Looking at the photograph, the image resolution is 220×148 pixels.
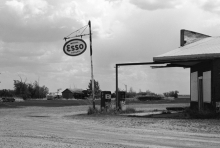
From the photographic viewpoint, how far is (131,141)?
11289 mm

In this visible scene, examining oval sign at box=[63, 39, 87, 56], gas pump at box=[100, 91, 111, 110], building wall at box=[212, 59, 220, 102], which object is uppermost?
oval sign at box=[63, 39, 87, 56]

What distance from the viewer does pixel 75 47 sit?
27484 millimetres

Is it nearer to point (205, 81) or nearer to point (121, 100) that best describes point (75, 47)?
point (121, 100)

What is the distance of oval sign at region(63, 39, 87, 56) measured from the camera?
27328 mm

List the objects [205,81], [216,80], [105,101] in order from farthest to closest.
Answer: [105,101] < [205,81] < [216,80]

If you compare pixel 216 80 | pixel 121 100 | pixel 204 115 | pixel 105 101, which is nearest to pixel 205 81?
pixel 216 80

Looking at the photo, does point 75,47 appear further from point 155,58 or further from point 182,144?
point 182,144

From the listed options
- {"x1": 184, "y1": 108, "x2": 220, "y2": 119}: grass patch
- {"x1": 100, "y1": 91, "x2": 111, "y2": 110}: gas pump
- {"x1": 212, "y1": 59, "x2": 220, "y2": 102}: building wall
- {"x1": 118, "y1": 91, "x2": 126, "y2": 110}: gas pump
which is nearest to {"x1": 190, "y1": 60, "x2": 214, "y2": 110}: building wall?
{"x1": 212, "y1": 59, "x2": 220, "y2": 102}: building wall

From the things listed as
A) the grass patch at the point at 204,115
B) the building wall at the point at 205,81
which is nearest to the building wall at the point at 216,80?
the building wall at the point at 205,81

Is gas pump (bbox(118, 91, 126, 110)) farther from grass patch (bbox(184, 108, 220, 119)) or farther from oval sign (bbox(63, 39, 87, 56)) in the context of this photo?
grass patch (bbox(184, 108, 220, 119))

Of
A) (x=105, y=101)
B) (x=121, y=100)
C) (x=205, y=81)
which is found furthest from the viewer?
(x=121, y=100)

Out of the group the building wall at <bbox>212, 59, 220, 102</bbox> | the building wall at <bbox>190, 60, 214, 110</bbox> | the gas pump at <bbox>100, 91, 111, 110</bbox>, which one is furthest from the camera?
the gas pump at <bbox>100, 91, 111, 110</bbox>

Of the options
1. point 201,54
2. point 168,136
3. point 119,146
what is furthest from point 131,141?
point 201,54

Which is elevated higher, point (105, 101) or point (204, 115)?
point (105, 101)
